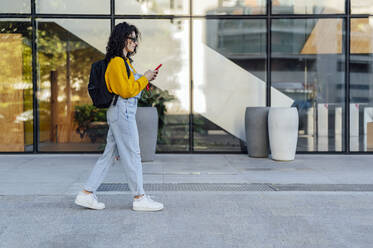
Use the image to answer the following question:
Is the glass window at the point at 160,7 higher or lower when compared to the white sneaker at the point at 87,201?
higher

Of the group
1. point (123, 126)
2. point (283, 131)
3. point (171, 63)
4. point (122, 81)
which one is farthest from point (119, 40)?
point (171, 63)

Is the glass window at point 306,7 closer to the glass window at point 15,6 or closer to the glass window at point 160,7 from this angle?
the glass window at point 160,7

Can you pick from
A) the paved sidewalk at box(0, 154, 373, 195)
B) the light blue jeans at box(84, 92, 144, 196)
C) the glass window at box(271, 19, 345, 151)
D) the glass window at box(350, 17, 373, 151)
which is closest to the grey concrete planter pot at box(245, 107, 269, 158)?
the paved sidewalk at box(0, 154, 373, 195)

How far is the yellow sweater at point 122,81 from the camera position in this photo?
4574 mm

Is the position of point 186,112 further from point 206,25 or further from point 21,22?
point 21,22

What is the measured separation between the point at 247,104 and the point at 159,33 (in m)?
2.40

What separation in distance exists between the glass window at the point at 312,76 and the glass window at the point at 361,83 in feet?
0.77

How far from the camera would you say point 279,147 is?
862 cm

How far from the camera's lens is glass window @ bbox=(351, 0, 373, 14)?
993 centimetres

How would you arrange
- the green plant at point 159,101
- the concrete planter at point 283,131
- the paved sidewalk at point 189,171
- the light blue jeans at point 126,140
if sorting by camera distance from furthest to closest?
the green plant at point 159,101
the concrete planter at point 283,131
the paved sidewalk at point 189,171
the light blue jeans at point 126,140

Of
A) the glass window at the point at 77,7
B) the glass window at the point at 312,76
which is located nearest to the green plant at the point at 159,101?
the glass window at the point at 77,7

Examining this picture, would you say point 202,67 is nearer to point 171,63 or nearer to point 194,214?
point 171,63

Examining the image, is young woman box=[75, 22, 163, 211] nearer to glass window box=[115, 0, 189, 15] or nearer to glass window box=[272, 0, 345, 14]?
glass window box=[115, 0, 189, 15]

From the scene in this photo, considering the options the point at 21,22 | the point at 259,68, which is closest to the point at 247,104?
the point at 259,68
